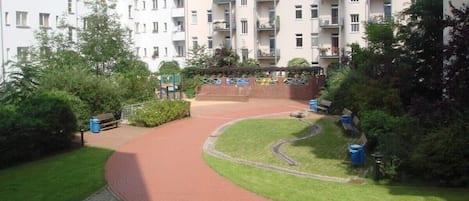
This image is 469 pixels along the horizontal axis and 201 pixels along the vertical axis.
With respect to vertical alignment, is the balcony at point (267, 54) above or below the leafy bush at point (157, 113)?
above

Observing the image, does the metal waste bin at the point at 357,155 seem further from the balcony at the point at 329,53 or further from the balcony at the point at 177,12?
the balcony at the point at 177,12

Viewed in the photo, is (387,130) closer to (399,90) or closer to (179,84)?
(399,90)

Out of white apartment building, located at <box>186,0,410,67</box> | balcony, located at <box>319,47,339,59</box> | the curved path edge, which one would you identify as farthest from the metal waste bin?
balcony, located at <box>319,47,339,59</box>

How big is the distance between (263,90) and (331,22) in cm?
1795

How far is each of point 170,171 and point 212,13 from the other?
44.8 m

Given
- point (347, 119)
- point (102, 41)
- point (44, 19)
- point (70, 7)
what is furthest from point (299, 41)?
point (347, 119)

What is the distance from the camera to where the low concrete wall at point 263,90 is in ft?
115

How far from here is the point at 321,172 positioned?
1431 centimetres

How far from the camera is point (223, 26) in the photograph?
187 ft

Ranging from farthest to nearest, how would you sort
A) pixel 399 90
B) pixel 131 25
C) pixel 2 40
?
pixel 131 25 < pixel 2 40 < pixel 399 90

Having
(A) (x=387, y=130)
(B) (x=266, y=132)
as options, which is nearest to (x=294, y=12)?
(B) (x=266, y=132)

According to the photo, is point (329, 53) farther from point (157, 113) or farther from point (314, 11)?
point (157, 113)

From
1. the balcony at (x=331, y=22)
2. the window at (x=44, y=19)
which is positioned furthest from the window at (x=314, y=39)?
the window at (x=44, y=19)

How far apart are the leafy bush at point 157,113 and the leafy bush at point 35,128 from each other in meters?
4.20
